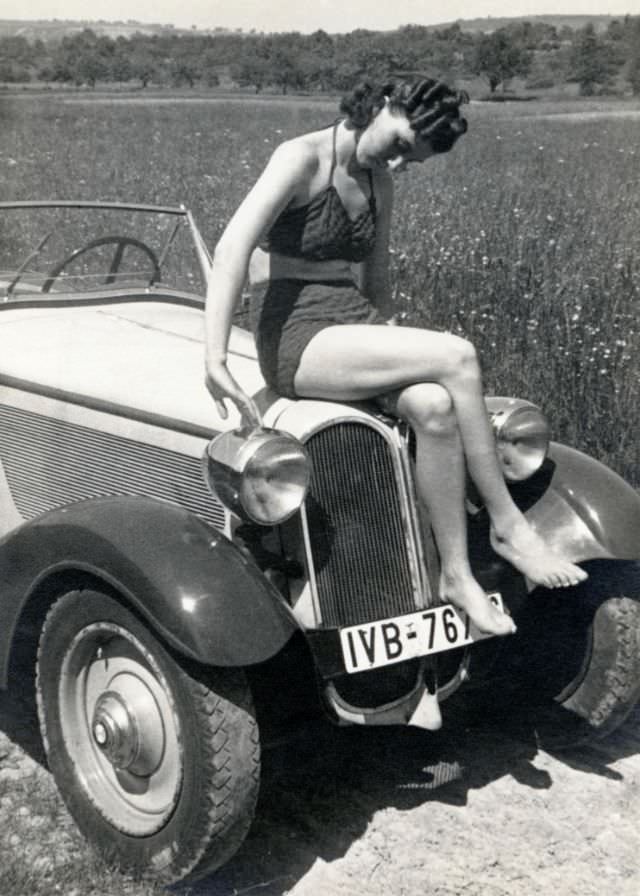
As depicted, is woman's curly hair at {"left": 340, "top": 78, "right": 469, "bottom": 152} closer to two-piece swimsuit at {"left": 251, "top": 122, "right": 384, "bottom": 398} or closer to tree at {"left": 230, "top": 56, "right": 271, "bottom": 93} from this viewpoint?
two-piece swimsuit at {"left": 251, "top": 122, "right": 384, "bottom": 398}

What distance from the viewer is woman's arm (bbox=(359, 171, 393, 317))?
3219 mm

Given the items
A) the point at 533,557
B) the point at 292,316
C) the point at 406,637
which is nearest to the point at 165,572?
the point at 406,637

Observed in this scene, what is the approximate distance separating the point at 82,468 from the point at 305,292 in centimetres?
92

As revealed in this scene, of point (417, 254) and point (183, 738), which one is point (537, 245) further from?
point (183, 738)

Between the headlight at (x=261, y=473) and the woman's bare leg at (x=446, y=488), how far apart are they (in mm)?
337

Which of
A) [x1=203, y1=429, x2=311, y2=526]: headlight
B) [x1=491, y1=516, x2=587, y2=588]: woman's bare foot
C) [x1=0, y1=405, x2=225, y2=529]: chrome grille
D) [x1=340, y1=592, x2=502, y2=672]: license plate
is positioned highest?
[x1=203, y1=429, x2=311, y2=526]: headlight

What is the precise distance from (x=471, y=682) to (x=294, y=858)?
0.72 m

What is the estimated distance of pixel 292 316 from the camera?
10.1 feet

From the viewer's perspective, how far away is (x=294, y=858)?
2828mm

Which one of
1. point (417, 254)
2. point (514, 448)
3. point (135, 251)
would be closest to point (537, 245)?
point (417, 254)

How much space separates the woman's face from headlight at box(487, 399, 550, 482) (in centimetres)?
78

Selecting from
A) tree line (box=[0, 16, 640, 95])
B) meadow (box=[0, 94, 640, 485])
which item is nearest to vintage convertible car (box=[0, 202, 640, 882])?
tree line (box=[0, 16, 640, 95])

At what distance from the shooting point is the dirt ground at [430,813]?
2.75m

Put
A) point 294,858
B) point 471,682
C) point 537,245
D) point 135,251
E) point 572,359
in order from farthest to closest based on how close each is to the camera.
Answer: point 537,245, point 572,359, point 135,251, point 471,682, point 294,858
